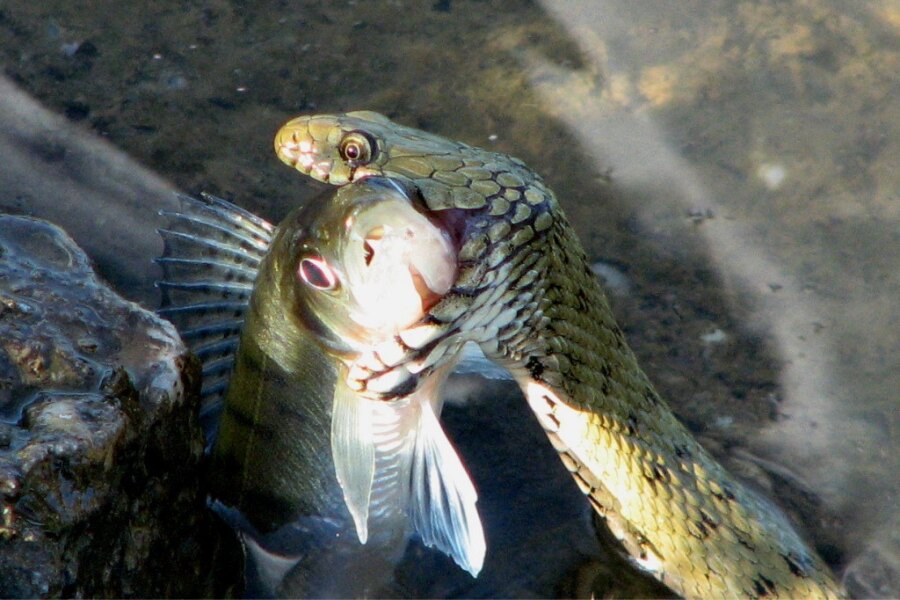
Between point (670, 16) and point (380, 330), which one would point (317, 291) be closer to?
point (380, 330)

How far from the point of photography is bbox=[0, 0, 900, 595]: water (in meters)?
2.95

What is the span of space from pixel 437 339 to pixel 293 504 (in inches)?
24.2

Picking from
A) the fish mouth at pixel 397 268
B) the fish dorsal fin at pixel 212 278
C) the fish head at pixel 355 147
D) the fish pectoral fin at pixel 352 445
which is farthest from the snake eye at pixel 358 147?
Answer: the fish pectoral fin at pixel 352 445

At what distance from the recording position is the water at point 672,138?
2.95m

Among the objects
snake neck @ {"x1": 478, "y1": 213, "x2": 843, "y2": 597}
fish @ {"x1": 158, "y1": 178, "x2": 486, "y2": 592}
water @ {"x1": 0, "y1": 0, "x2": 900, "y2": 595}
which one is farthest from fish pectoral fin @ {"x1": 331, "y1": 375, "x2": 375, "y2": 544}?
water @ {"x1": 0, "y1": 0, "x2": 900, "y2": 595}

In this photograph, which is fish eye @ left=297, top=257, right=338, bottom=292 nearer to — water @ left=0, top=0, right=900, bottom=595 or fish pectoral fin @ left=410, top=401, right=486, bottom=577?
fish pectoral fin @ left=410, top=401, right=486, bottom=577

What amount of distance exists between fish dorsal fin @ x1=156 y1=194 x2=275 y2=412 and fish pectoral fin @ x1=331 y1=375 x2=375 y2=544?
0.58m

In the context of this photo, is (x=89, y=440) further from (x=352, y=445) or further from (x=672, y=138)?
(x=672, y=138)

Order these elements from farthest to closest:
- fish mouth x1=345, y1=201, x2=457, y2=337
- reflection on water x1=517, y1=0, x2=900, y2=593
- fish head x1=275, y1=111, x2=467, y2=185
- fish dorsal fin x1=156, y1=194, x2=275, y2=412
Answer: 1. reflection on water x1=517, y1=0, x2=900, y2=593
2. fish dorsal fin x1=156, y1=194, x2=275, y2=412
3. fish head x1=275, y1=111, x2=467, y2=185
4. fish mouth x1=345, y1=201, x2=457, y2=337

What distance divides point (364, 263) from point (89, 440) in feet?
2.01

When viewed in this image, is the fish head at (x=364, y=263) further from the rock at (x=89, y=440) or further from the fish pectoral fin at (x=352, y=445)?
the rock at (x=89, y=440)

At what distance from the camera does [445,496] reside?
7.48ft

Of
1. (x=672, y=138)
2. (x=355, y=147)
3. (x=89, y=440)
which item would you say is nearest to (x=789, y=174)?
(x=672, y=138)

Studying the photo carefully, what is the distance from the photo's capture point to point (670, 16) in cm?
382
